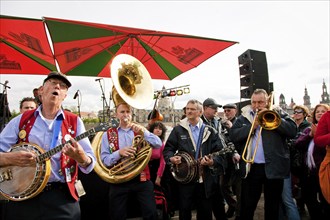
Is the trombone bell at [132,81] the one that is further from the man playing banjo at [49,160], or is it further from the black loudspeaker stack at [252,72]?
the black loudspeaker stack at [252,72]

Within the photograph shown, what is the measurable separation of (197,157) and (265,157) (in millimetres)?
1011

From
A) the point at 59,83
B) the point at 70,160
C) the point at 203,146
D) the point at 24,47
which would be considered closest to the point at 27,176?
the point at 70,160

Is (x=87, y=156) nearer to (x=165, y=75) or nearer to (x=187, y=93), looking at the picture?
(x=165, y=75)

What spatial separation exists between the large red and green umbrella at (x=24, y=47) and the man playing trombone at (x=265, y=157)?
430 cm

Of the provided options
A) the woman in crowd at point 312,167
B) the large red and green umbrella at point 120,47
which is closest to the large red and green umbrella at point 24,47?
the large red and green umbrella at point 120,47

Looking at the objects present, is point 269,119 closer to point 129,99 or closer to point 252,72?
point 129,99

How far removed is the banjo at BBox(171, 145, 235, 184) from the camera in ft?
13.7

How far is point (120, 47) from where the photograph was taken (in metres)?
6.90

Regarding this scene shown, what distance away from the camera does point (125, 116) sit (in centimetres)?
435

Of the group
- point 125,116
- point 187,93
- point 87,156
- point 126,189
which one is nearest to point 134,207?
point 126,189

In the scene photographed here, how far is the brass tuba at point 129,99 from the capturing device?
411 cm

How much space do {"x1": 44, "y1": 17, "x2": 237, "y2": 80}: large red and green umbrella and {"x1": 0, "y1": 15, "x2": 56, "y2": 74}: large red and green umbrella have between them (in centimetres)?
33

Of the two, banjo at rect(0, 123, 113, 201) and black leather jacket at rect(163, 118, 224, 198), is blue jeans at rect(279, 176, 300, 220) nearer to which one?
black leather jacket at rect(163, 118, 224, 198)

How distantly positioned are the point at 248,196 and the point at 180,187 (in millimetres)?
1031
